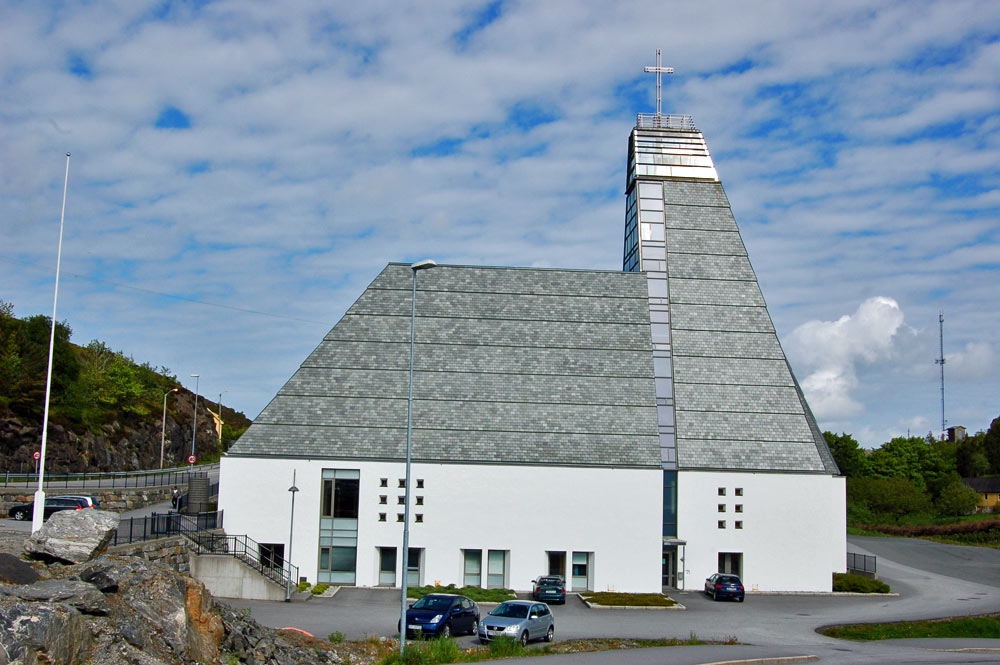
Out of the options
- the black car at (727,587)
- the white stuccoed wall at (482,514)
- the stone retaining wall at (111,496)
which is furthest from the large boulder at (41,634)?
the stone retaining wall at (111,496)

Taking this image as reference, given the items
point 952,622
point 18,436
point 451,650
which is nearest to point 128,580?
point 451,650

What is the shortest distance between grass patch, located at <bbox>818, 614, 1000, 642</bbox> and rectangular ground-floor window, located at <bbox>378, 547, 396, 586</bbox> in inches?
800

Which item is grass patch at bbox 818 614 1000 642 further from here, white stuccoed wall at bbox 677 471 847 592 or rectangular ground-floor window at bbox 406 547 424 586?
rectangular ground-floor window at bbox 406 547 424 586

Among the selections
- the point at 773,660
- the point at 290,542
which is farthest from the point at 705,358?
the point at 773,660

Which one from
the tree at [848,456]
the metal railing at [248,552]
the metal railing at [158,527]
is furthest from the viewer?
the tree at [848,456]

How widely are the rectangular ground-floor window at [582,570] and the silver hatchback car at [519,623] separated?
14.4 m

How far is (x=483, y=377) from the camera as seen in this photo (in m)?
46.0

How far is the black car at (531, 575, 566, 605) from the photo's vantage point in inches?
1462

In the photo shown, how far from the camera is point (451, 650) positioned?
21312 mm

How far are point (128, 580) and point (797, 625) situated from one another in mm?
25461

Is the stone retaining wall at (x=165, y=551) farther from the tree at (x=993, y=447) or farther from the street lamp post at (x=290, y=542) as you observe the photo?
the tree at (x=993, y=447)

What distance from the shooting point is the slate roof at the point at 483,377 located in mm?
43188

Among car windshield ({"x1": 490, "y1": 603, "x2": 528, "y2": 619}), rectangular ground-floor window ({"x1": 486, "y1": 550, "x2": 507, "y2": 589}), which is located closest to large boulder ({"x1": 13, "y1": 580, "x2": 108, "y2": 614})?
car windshield ({"x1": 490, "y1": 603, "x2": 528, "y2": 619})

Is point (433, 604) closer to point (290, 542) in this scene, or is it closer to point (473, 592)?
point (473, 592)
